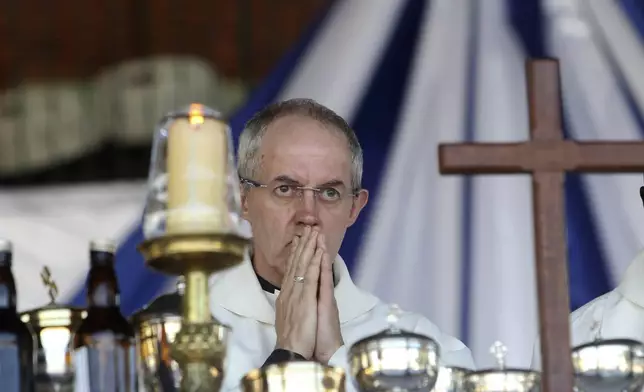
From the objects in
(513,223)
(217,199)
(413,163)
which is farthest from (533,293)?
(217,199)

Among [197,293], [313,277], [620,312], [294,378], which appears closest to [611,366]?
[294,378]

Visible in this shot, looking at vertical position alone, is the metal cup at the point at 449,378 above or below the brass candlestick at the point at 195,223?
below

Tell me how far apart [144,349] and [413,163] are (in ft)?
5.36

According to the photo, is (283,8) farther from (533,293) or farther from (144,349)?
(144,349)

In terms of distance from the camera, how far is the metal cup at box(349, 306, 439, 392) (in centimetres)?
193

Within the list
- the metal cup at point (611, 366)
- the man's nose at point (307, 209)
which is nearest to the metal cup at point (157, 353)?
the metal cup at point (611, 366)

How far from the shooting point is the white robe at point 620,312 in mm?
2860

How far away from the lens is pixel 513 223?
11.2 feet

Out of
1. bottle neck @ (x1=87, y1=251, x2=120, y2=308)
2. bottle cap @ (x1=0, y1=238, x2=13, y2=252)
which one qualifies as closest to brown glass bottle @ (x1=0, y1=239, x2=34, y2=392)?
bottle cap @ (x1=0, y1=238, x2=13, y2=252)

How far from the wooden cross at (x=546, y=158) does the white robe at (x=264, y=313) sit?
92 centimetres

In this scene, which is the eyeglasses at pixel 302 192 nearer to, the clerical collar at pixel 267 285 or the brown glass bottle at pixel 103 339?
the clerical collar at pixel 267 285

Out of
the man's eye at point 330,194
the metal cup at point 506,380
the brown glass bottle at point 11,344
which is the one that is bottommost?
the metal cup at point 506,380

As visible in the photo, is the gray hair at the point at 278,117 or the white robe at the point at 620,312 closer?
the white robe at the point at 620,312

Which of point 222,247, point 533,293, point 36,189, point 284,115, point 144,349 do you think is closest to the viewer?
point 222,247
